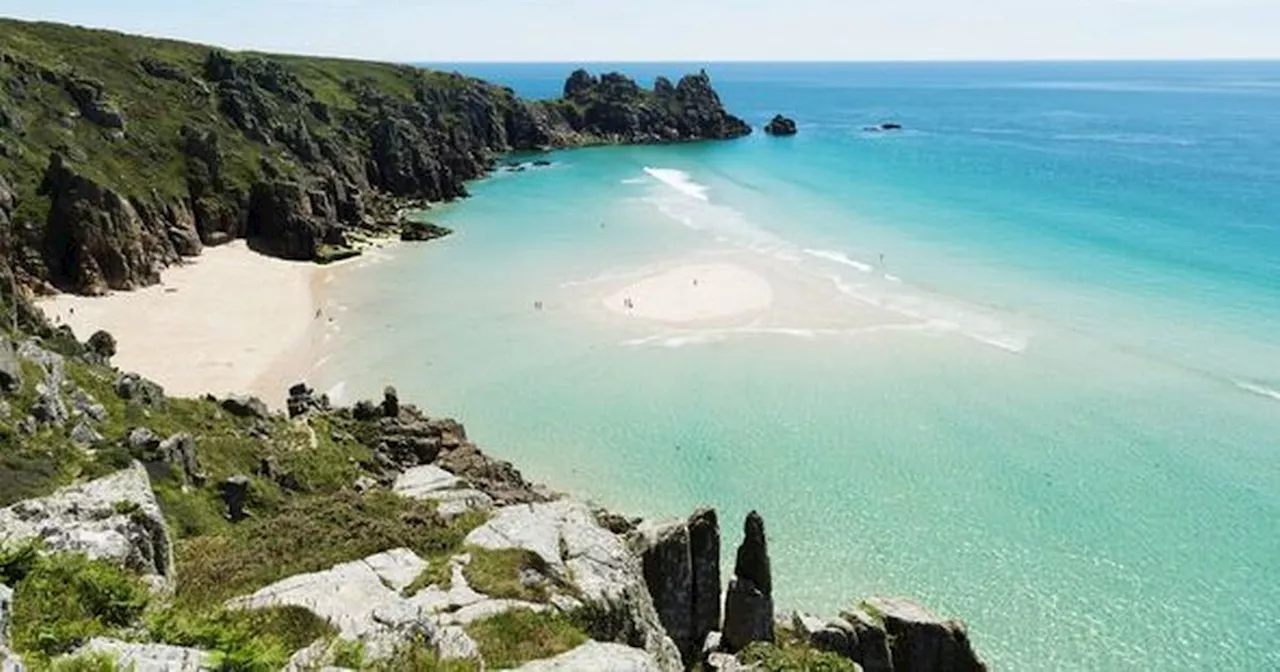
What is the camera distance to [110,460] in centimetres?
3309

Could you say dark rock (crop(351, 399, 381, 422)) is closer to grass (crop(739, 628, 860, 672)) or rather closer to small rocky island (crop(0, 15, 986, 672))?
small rocky island (crop(0, 15, 986, 672))

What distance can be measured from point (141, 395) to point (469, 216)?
7656cm

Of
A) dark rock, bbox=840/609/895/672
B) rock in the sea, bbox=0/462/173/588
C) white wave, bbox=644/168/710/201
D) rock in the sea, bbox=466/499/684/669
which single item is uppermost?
rock in the sea, bbox=0/462/173/588

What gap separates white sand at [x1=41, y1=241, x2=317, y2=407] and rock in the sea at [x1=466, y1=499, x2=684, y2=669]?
37697mm

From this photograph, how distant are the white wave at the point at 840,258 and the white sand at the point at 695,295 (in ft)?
30.8

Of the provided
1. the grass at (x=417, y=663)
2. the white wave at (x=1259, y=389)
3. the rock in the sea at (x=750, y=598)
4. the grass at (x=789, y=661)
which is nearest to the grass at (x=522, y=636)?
the grass at (x=417, y=663)

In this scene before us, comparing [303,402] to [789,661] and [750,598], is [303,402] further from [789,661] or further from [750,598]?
[789,661]

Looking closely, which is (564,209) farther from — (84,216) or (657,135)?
(657,135)

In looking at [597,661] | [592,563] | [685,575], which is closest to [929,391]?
[685,575]

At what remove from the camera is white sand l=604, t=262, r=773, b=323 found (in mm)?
72812

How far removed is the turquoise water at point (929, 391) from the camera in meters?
37.2

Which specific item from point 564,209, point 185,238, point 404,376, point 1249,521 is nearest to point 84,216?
point 185,238

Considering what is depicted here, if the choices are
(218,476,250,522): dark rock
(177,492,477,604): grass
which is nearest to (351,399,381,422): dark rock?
(218,476,250,522): dark rock

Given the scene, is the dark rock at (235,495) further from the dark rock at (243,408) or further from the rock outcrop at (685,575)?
the rock outcrop at (685,575)
